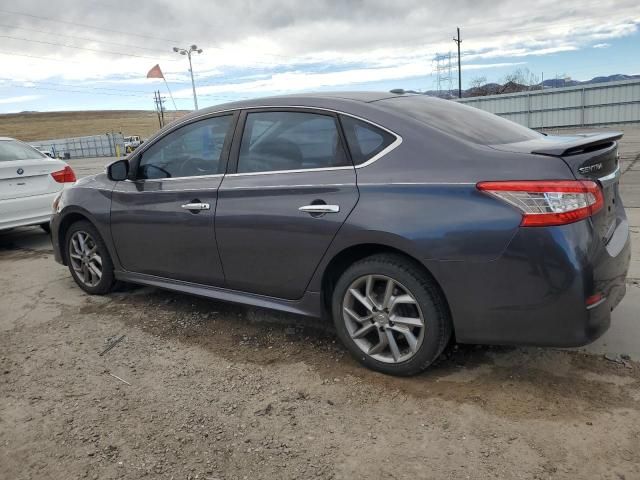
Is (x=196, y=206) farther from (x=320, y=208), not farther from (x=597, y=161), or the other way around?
(x=597, y=161)

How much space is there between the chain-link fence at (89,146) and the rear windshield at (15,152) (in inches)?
2007

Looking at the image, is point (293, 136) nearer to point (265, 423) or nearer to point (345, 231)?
point (345, 231)

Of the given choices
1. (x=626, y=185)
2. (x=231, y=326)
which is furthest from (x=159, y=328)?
(x=626, y=185)

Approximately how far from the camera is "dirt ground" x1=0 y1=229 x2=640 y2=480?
249cm

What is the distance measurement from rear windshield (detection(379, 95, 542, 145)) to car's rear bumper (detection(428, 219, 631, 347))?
73cm

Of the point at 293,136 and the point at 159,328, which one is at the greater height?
the point at 293,136

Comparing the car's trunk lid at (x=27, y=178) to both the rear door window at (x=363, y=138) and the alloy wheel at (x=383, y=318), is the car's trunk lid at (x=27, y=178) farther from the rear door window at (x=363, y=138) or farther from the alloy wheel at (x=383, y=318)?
the alloy wheel at (x=383, y=318)

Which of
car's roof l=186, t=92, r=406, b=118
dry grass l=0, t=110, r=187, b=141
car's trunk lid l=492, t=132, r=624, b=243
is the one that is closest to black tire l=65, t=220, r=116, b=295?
car's roof l=186, t=92, r=406, b=118

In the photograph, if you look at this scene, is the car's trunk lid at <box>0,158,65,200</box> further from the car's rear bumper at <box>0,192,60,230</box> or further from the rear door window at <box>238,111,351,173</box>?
the rear door window at <box>238,111,351,173</box>

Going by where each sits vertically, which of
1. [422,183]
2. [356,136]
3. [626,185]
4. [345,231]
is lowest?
[626,185]

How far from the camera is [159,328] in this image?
4.23 meters

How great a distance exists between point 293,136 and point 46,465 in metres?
2.28

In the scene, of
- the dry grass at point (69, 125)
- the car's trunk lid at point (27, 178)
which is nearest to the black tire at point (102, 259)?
the car's trunk lid at point (27, 178)

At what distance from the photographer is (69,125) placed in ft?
388
